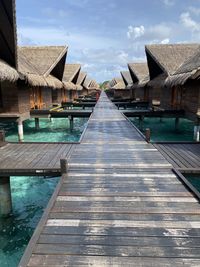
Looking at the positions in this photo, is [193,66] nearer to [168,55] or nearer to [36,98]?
[168,55]

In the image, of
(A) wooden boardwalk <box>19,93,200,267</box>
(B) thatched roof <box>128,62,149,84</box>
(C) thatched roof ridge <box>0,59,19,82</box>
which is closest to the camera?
(A) wooden boardwalk <box>19,93,200,267</box>

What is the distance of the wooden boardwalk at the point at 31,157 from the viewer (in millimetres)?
6238

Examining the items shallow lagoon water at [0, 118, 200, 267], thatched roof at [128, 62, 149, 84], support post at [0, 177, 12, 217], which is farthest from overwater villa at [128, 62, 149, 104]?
support post at [0, 177, 12, 217]

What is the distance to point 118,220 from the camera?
12.4 feet

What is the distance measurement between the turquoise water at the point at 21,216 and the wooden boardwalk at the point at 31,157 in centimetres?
135

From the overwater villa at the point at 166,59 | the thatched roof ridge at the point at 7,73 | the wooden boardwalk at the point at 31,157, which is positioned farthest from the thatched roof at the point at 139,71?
the wooden boardwalk at the point at 31,157

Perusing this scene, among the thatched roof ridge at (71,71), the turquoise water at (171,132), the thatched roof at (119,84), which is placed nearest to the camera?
the turquoise water at (171,132)

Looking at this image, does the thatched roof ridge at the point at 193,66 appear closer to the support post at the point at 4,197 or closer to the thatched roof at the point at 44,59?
the thatched roof at the point at 44,59

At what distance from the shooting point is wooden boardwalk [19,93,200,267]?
118 inches

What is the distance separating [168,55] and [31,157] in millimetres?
16164

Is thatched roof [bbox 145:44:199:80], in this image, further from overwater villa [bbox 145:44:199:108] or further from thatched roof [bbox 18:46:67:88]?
thatched roof [bbox 18:46:67:88]

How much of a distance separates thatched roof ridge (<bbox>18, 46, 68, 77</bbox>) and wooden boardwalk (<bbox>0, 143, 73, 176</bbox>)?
11.2m

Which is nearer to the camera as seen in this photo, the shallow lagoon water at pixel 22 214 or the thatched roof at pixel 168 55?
the shallow lagoon water at pixel 22 214

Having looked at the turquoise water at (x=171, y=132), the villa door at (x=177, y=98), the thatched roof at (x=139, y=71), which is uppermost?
the thatched roof at (x=139, y=71)
